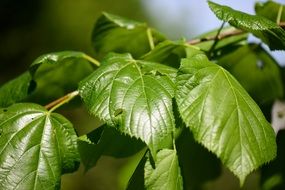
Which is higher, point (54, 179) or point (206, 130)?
point (206, 130)

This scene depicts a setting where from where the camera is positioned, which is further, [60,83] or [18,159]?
[60,83]

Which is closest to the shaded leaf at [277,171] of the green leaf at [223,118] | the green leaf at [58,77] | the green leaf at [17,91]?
the green leaf at [223,118]

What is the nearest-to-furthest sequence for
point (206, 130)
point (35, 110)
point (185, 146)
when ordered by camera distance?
point (206, 130), point (35, 110), point (185, 146)

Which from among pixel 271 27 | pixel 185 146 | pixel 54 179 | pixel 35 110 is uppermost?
pixel 271 27

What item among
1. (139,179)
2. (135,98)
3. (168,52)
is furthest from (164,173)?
(168,52)

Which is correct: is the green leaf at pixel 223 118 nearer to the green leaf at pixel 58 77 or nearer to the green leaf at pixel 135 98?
the green leaf at pixel 135 98

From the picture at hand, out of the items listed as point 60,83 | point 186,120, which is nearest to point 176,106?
point 186,120

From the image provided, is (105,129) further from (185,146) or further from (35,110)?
(185,146)
